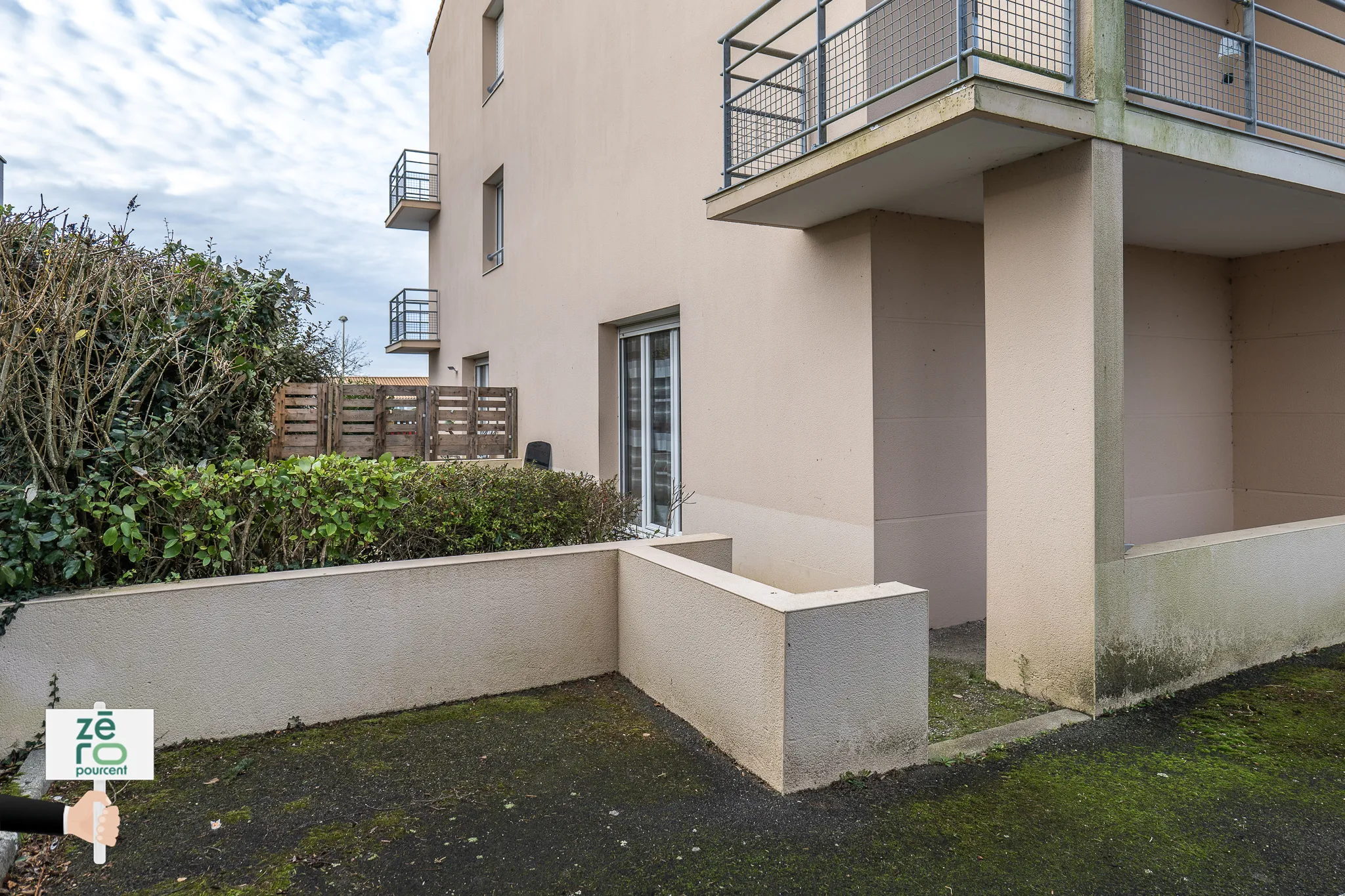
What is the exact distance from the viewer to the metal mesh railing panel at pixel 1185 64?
534cm

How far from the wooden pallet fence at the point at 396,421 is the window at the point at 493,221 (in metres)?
2.92

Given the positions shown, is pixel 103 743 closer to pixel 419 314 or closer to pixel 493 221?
pixel 493 221

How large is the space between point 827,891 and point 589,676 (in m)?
2.27

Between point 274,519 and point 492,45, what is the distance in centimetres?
1258

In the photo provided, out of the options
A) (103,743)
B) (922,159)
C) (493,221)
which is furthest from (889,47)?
(493,221)

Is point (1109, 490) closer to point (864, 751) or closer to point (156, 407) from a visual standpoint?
point (864, 751)

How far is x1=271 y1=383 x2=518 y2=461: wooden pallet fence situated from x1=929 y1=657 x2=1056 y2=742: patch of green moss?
7.47 m

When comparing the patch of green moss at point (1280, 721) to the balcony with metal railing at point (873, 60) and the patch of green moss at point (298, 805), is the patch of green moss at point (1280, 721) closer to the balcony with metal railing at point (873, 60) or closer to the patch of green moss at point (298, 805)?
the balcony with metal railing at point (873, 60)

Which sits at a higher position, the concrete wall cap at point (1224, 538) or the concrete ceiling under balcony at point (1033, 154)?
the concrete ceiling under balcony at point (1033, 154)

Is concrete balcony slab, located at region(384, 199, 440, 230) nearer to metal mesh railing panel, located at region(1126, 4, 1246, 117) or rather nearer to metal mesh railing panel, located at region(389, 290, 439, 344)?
metal mesh railing panel, located at region(389, 290, 439, 344)

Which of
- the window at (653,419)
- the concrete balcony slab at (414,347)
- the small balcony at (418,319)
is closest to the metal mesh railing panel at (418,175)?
the small balcony at (418,319)

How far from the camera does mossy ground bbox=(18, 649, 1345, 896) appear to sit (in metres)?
2.71

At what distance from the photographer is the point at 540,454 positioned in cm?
1063

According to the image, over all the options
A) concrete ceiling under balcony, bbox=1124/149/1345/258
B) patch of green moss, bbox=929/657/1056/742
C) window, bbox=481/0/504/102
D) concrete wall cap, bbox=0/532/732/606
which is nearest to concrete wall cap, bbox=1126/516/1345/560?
patch of green moss, bbox=929/657/1056/742
